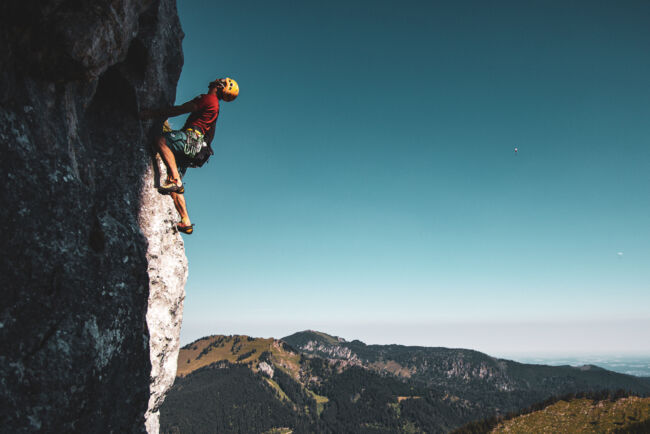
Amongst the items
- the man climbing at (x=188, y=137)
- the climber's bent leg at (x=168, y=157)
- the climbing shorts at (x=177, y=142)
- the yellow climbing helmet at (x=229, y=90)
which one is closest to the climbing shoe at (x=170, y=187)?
the man climbing at (x=188, y=137)

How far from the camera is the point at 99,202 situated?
7844 mm

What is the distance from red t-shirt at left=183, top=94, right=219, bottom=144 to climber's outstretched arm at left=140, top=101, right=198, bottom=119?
11.3 inches

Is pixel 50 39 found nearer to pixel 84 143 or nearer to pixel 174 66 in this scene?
pixel 84 143

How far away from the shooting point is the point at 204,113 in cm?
1116

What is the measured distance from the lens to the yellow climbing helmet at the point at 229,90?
447 inches

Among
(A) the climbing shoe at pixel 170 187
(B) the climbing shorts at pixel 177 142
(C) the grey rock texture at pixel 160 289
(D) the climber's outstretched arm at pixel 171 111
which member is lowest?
(C) the grey rock texture at pixel 160 289

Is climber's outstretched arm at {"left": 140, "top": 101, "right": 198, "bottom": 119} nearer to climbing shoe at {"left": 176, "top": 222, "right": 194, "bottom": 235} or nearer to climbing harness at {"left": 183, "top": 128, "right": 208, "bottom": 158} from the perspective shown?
climbing harness at {"left": 183, "top": 128, "right": 208, "bottom": 158}

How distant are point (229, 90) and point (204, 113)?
1.12 meters

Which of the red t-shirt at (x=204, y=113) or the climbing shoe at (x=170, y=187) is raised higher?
the red t-shirt at (x=204, y=113)

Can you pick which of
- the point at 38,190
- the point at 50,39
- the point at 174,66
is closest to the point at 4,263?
the point at 38,190

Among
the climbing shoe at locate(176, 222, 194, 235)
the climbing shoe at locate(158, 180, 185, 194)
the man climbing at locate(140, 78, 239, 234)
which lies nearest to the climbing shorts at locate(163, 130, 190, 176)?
the man climbing at locate(140, 78, 239, 234)

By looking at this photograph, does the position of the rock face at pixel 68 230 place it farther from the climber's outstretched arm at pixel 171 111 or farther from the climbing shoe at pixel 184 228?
the climbing shoe at pixel 184 228

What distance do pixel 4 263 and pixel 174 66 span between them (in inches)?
354

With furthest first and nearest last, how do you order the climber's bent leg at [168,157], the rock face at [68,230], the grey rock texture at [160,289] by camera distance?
the climber's bent leg at [168,157] < the grey rock texture at [160,289] < the rock face at [68,230]
